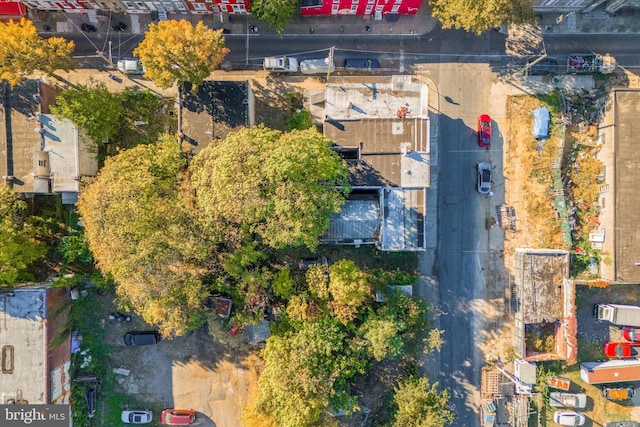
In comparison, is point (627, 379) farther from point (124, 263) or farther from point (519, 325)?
point (124, 263)

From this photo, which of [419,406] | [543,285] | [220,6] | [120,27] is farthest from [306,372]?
[120,27]

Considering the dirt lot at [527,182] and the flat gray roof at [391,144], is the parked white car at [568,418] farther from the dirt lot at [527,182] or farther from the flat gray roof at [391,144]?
the flat gray roof at [391,144]

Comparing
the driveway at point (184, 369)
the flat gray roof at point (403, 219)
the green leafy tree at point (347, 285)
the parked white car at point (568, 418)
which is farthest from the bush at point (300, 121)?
the parked white car at point (568, 418)

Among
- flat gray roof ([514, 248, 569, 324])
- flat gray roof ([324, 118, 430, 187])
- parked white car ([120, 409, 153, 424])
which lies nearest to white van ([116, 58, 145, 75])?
flat gray roof ([324, 118, 430, 187])

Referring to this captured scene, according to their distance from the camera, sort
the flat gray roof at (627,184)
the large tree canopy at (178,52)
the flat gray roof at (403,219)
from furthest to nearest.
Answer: the flat gray roof at (627,184) → the flat gray roof at (403,219) → the large tree canopy at (178,52)

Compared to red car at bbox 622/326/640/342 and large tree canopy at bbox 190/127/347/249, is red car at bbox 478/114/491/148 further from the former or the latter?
red car at bbox 622/326/640/342

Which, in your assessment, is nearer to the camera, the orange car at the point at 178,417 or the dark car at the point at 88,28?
the orange car at the point at 178,417

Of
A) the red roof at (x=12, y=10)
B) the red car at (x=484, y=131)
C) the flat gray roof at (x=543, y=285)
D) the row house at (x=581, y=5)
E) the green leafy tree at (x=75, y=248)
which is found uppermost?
the row house at (x=581, y=5)
